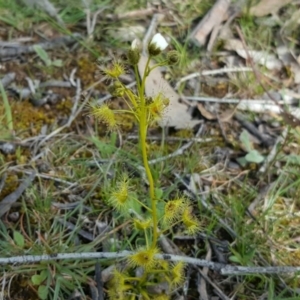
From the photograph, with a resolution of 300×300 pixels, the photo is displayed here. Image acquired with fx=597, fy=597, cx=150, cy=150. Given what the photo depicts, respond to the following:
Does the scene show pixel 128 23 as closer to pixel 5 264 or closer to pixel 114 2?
pixel 114 2

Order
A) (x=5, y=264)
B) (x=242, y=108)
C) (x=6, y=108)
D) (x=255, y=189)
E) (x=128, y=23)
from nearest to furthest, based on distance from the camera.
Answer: (x=5, y=264), (x=255, y=189), (x=6, y=108), (x=242, y=108), (x=128, y=23)

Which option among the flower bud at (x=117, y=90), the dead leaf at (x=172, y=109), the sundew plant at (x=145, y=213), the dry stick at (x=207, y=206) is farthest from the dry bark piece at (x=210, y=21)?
the flower bud at (x=117, y=90)

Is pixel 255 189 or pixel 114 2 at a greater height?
pixel 114 2

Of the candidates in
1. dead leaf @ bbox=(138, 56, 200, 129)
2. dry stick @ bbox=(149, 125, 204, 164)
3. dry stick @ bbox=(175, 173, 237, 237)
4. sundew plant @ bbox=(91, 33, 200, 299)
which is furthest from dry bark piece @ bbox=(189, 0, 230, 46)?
sundew plant @ bbox=(91, 33, 200, 299)

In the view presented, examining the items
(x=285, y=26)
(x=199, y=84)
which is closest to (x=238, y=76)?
(x=199, y=84)

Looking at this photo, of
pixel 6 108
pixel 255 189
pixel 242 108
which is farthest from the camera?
pixel 242 108

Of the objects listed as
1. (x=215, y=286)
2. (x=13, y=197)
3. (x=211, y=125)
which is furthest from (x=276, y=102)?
(x=13, y=197)

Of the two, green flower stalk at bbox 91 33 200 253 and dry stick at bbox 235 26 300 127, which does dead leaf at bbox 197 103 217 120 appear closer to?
dry stick at bbox 235 26 300 127
